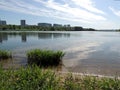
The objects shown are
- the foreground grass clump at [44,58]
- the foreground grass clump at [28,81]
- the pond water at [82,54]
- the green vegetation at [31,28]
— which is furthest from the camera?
the green vegetation at [31,28]

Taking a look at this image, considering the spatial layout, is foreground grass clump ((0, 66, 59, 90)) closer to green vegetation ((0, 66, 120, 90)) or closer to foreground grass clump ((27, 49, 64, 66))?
green vegetation ((0, 66, 120, 90))

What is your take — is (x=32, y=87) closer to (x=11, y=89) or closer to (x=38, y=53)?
(x=11, y=89)

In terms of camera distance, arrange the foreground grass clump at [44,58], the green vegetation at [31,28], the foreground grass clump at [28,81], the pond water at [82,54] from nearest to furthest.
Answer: the foreground grass clump at [28,81] → the pond water at [82,54] → the foreground grass clump at [44,58] → the green vegetation at [31,28]

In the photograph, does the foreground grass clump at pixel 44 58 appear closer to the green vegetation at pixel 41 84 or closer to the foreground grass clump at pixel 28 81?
the foreground grass clump at pixel 28 81

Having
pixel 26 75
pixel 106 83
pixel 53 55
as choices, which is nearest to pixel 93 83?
pixel 106 83

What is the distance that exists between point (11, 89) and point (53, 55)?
916cm

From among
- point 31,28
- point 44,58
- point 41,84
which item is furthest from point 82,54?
point 31,28

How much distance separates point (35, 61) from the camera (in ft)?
48.5

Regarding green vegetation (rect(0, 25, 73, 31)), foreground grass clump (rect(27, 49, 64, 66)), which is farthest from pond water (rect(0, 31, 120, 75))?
green vegetation (rect(0, 25, 73, 31))

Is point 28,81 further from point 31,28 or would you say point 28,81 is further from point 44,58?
point 31,28

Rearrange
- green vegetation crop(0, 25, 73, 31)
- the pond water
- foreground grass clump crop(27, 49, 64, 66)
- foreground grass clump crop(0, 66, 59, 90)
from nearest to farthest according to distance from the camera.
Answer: foreground grass clump crop(0, 66, 59, 90) < the pond water < foreground grass clump crop(27, 49, 64, 66) < green vegetation crop(0, 25, 73, 31)

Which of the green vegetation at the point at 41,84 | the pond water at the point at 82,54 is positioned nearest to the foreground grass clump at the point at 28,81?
the green vegetation at the point at 41,84

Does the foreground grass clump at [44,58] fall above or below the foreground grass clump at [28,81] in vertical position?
below

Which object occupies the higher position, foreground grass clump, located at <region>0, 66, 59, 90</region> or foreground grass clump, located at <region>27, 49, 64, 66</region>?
foreground grass clump, located at <region>0, 66, 59, 90</region>
